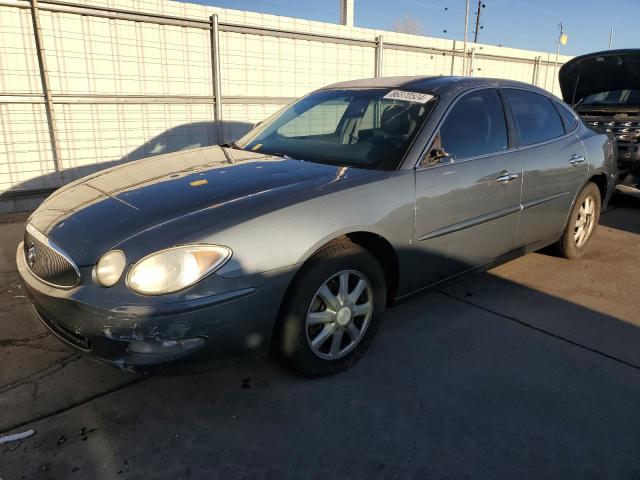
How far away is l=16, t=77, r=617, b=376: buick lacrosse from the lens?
222 cm

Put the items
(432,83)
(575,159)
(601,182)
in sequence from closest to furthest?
1. (432,83)
2. (575,159)
3. (601,182)

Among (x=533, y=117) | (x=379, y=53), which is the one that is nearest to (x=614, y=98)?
(x=379, y=53)

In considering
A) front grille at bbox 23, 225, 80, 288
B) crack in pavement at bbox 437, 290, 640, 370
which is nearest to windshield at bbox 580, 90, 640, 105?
crack in pavement at bbox 437, 290, 640, 370

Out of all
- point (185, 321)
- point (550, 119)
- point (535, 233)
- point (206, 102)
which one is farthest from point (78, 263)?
point (206, 102)

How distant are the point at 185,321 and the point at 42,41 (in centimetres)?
556

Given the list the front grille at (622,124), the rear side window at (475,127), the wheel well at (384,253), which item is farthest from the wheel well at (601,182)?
the wheel well at (384,253)

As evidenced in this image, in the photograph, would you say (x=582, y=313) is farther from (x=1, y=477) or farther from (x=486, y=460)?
(x=1, y=477)

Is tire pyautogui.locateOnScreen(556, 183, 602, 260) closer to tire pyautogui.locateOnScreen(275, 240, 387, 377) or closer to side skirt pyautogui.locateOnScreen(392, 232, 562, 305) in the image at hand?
side skirt pyautogui.locateOnScreen(392, 232, 562, 305)

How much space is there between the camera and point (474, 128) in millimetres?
3471

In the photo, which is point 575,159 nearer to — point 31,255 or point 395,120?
point 395,120

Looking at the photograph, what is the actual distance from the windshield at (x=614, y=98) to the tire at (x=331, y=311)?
20.6 feet

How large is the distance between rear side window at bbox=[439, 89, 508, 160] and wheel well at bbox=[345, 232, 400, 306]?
0.79 metres

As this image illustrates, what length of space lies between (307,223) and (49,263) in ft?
4.11

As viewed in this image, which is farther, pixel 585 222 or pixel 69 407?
pixel 585 222
